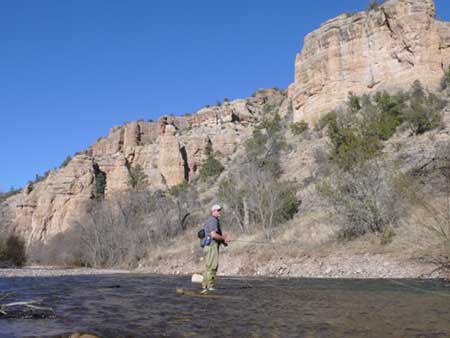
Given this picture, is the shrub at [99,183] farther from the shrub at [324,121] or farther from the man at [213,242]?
the man at [213,242]

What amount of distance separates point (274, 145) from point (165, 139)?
24381mm

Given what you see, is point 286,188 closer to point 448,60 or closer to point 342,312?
point 342,312

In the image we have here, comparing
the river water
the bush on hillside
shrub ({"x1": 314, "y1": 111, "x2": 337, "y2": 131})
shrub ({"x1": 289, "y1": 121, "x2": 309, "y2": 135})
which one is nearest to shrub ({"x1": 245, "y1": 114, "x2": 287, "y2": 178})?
shrub ({"x1": 289, "y1": 121, "x2": 309, "y2": 135})

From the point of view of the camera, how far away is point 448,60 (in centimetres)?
4922

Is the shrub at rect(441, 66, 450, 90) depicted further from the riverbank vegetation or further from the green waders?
the green waders

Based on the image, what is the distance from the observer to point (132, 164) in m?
78.2

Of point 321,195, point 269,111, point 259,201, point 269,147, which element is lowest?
point 321,195

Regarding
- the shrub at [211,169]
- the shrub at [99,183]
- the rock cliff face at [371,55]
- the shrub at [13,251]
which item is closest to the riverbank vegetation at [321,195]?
the shrub at [211,169]

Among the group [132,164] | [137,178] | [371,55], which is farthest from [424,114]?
[132,164]

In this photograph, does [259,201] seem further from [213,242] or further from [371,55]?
[371,55]

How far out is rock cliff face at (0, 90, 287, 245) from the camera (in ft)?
226

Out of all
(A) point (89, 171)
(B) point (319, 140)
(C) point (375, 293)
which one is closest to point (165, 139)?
(A) point (89, 171)

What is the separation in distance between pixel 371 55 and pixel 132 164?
43.8 metres

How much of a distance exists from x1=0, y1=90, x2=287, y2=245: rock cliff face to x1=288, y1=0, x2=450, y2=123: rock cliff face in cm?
1572
